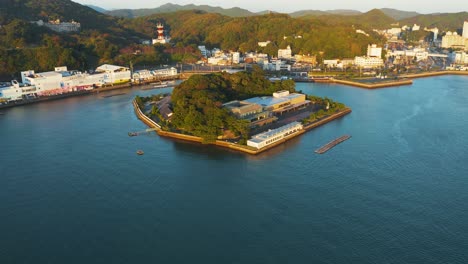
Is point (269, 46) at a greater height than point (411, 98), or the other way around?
point (269, 46)

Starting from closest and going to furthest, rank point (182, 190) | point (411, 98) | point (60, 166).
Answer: point (182, 190)
point (60, 166)
point (411, 98)

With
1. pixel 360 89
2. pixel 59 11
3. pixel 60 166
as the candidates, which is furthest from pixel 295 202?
pixel 59 11

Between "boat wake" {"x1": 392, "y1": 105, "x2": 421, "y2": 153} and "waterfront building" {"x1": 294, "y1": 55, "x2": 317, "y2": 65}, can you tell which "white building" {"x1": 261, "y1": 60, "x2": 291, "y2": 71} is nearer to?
"waterfront building" {"x1": 294, "y1": 55, "x2": 317, "y2": 65}

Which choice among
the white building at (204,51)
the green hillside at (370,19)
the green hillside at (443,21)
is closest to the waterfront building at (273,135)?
the white building at (204,51)

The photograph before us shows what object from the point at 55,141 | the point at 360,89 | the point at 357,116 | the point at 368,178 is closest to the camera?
the point at 368,178

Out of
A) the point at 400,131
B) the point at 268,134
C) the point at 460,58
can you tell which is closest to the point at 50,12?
the point at 268,134

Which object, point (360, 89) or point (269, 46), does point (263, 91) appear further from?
point (269, 46)
